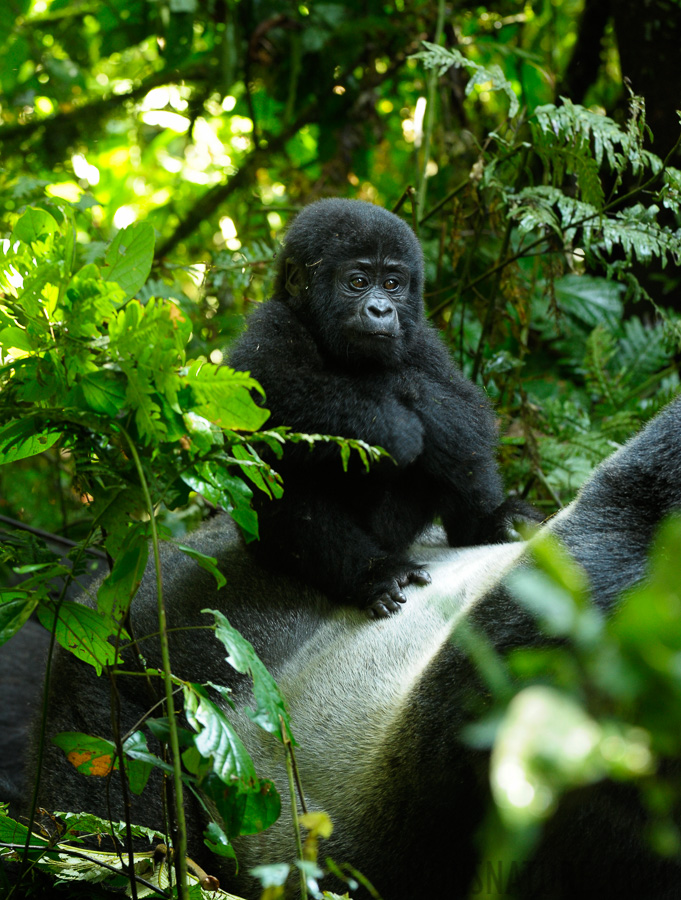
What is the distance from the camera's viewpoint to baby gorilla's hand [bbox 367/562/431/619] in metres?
1.49

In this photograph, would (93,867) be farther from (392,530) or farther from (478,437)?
(478,437)

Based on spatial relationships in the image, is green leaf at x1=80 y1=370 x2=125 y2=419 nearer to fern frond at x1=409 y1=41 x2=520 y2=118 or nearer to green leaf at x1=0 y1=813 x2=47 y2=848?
green leaf at x1=0 y1=813 x2=47 y2=848

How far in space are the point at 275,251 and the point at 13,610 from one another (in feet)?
4.97

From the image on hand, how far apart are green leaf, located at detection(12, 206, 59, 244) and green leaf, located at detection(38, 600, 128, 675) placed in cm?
48

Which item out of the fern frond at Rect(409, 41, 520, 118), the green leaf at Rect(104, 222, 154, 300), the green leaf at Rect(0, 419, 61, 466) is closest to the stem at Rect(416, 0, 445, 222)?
the fern frond at Rect(409, 41, 520, 118)

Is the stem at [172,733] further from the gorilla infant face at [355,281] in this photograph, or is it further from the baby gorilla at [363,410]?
the gorilla infant face at [355,281]

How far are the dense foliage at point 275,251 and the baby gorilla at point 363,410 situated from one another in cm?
22

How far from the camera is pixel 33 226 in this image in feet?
3.79

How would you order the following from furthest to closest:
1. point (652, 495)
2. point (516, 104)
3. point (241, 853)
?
point (516, 104), point (241, 853), point (652, 495)

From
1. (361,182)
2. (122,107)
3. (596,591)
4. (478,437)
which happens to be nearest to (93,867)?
(596,591)

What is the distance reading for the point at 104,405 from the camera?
1.01 meters

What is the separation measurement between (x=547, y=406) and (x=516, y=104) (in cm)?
79

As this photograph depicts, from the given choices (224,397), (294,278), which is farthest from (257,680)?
(294,278)

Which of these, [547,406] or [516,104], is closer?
[516,104]
